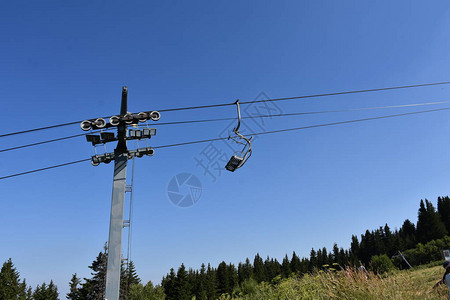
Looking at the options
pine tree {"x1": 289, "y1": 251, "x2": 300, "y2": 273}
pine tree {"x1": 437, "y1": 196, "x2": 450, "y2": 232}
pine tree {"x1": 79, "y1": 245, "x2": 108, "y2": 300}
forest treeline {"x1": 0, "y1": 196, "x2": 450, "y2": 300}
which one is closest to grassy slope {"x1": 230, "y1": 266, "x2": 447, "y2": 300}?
forest treeline {"x1": 0, "y1": 196, "x2": 450, "y2": 300}

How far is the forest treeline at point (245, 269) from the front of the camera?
61.9 metres

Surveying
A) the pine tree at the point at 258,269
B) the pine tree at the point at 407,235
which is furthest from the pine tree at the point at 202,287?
the pine tree at the point at 407,235

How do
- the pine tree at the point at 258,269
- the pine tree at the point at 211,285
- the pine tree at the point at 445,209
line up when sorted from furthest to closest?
the pine tree at the point at 445,209 → the pine tree at the point at 258,269 → the pine tree at the point at 211,285

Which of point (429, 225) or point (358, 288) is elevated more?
point (429, 225)

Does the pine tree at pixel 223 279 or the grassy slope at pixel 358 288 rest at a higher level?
the pine tree at pixel 223 279

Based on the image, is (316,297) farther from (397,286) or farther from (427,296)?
(427,296)

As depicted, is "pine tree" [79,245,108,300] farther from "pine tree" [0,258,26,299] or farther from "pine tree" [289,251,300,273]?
"pine tree" [289,251,300,273]

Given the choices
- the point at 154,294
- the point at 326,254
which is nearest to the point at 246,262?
the point at 326,254

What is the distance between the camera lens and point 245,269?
311 ft

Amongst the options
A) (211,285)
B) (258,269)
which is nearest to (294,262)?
(258,269)

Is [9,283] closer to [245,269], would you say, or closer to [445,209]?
[245,269]

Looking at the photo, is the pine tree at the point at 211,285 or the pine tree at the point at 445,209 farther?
the pine tree at the point at 445,209

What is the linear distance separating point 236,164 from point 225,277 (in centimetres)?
7983

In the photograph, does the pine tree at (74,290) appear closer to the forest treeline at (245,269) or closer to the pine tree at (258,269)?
the forest treeline at (245,269)
